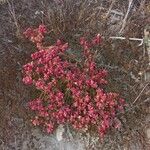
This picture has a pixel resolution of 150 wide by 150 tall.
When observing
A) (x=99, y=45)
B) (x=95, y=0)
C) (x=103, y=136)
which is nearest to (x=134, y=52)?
(x=99, y=45)

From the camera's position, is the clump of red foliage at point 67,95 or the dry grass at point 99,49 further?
the dry grass at point 99,49

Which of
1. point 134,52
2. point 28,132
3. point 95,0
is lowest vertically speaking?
point 28,132

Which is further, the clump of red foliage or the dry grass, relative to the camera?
the dry grass

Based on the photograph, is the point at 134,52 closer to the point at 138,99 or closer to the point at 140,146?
the point at 138,99

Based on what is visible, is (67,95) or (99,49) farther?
(99,49)

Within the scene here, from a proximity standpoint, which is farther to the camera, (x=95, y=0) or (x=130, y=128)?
(x=95, y=0)

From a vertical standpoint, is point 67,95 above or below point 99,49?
below

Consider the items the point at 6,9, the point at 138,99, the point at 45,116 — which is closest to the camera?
the point at 45,116

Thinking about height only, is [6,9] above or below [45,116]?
above
